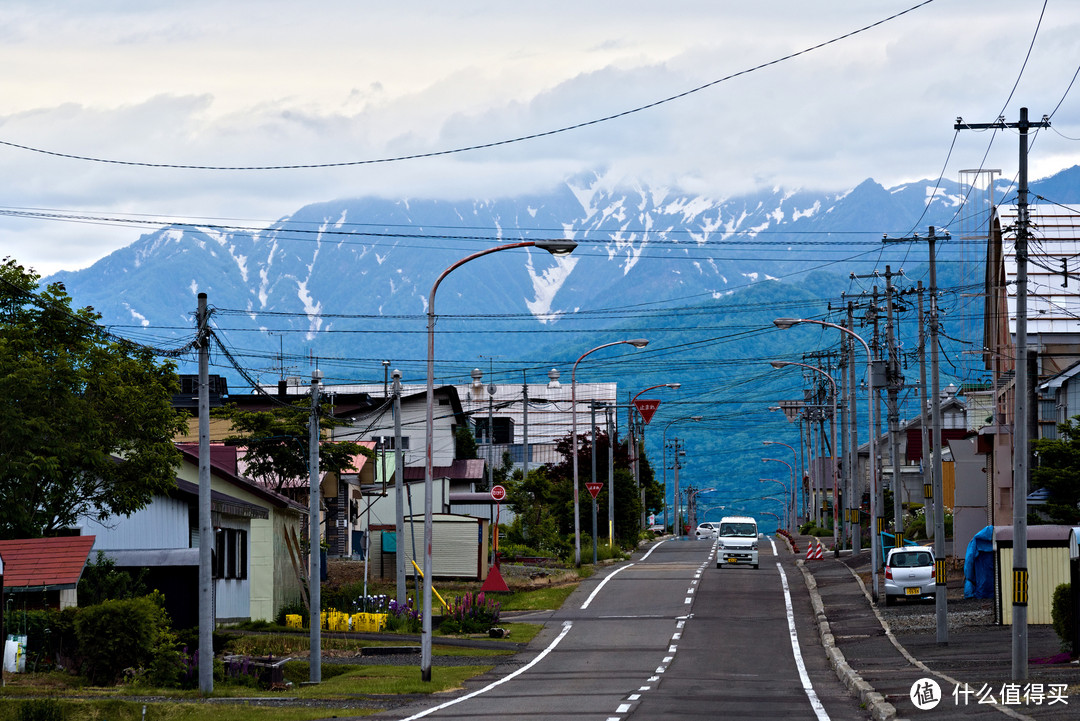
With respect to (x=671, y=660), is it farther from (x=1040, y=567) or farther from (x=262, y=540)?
(x=262, y=540)

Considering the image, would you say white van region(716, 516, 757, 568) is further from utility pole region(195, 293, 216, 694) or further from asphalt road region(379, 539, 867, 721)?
utility pole region(195, 293, 216, 694)

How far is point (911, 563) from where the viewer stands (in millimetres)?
41062

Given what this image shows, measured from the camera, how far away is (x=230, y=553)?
38000 mm

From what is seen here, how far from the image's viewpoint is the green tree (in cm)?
2852

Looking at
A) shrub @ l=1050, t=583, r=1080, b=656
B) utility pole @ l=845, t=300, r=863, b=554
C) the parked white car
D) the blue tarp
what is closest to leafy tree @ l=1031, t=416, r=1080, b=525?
the blue tarp

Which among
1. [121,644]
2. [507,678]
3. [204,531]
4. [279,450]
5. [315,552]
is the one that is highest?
[279,450]

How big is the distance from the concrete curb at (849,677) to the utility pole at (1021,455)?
2380 mm

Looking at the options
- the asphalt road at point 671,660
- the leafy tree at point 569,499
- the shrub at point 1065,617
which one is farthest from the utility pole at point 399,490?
the leafy tree at point 569,499

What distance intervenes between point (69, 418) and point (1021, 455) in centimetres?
1923

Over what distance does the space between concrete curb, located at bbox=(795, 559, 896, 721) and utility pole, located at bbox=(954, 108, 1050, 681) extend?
2380 millimetres

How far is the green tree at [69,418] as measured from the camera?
2852cm

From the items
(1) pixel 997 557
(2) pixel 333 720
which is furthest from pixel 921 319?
(2) pixel 333 720

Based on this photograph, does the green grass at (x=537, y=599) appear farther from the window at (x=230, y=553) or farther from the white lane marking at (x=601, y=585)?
the window at (x=230, y=553)

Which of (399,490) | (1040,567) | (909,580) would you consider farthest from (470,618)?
(1040,567)
